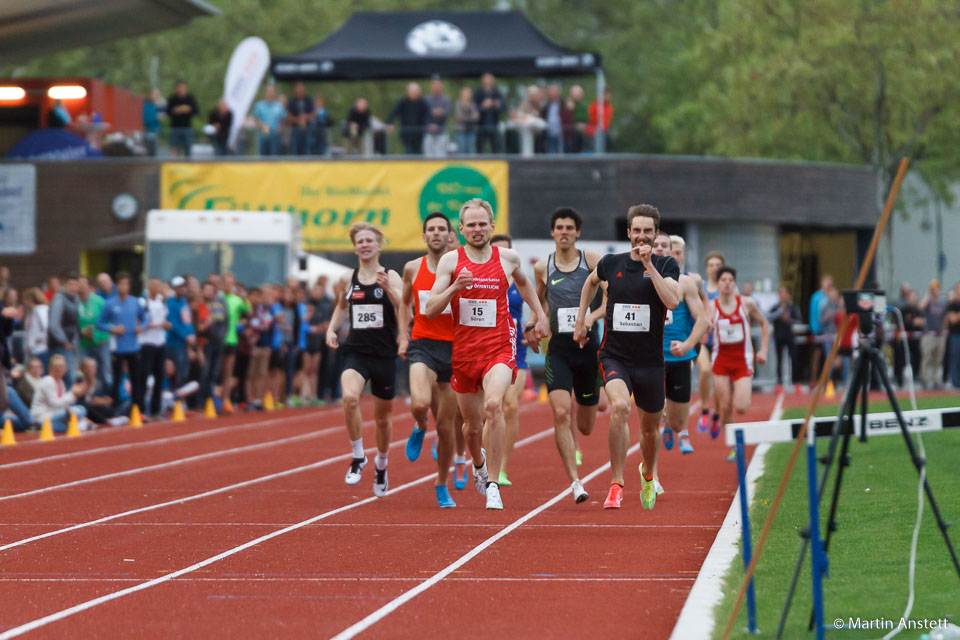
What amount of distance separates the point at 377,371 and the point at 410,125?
67.3 feet

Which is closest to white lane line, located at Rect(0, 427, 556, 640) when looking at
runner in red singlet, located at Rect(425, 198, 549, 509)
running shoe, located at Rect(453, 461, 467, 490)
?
running shoe, located at Rect(453, 461, 467, 490)

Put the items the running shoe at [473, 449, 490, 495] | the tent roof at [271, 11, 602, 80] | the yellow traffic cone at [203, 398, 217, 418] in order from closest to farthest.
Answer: the running shoe at [473, 449, 490, 495], the yellow traffic cone at [203, 398, 217, 418], the tent roof at [271, 11, 602, 80]

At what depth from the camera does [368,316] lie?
12852mm

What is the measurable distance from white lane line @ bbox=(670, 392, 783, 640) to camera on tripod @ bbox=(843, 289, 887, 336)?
1.47 m

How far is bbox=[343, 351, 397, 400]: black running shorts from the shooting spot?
12.8 meters

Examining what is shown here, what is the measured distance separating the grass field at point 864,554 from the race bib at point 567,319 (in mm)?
1906

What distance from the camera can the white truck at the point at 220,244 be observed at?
28031 millimetres

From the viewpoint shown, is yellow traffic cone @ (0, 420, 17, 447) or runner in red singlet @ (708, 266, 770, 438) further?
yellow traffic cone @ (0, 420, 17, 447)

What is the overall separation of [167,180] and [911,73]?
2217 cm

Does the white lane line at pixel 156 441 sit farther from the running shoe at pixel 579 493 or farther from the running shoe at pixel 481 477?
the running shoe at pixel 579 493

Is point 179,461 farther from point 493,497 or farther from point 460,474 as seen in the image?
point 493,497

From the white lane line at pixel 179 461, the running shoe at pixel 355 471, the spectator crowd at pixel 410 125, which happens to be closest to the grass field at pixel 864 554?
the running shoe at pixel 355 471

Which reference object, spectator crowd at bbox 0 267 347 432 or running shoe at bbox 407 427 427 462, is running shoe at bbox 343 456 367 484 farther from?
spectator crowd at bbox 0 267 347 432

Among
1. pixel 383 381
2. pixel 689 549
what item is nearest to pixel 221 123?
pixel 383 381
